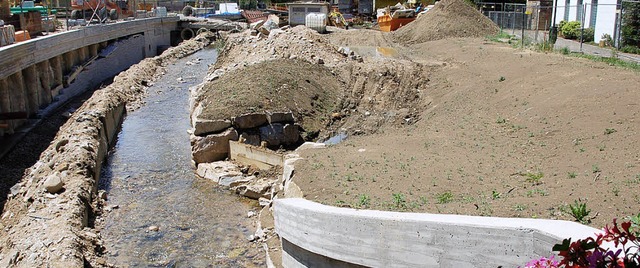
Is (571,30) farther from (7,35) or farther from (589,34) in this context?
(7,35)

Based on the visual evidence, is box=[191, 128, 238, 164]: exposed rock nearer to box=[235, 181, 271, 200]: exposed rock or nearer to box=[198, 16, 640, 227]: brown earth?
box=[198, 16, 640, 227]: brown earth

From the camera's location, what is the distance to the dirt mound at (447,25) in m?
36.9

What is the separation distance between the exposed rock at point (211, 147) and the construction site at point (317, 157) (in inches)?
2.0

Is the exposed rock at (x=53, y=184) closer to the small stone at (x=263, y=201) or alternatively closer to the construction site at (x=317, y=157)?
the construction site at (x=317, y=157)

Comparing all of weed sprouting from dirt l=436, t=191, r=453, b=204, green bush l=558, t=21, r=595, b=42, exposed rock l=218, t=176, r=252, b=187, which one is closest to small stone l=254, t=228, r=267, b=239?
exposed rock l=218, t=176, r=252, b=187

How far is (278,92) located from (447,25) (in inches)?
749

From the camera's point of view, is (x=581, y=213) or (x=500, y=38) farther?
(x=500, y=38)

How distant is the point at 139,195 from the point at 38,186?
2480mm

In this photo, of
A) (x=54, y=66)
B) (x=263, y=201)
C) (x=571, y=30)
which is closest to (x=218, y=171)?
(x=263, y=201)

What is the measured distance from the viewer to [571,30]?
32.8 m

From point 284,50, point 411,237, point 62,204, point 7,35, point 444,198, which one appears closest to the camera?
point 411,237

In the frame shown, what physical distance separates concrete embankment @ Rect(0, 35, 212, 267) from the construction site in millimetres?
56

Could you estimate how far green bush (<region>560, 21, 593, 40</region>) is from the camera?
3256 centimetres

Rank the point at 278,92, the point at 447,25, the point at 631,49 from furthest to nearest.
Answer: the point at 447,25, the point at 631,49, the point at 278,92
